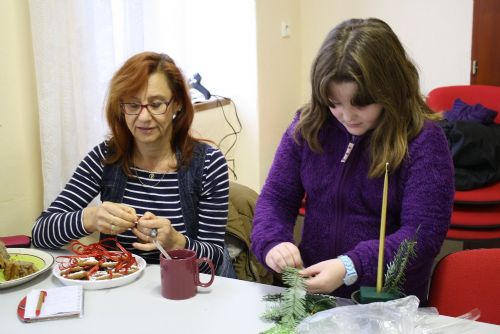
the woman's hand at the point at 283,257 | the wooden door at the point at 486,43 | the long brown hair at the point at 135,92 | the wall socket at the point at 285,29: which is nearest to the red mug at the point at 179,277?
the woman's hand at the point at 283,257

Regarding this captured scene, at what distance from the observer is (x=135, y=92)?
1540 millimetres

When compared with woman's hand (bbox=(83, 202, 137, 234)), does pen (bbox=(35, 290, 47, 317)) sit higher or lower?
lower

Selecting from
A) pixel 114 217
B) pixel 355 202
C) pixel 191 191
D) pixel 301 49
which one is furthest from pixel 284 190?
pixel 301 49

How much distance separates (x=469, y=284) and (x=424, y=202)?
214mm

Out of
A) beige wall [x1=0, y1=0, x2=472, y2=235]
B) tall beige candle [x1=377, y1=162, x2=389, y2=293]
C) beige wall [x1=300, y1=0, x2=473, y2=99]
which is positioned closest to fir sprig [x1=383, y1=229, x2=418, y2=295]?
tall beige candle [x1=377, y1=162, x2=389, y2=293]

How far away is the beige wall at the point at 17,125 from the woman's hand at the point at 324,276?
112cm

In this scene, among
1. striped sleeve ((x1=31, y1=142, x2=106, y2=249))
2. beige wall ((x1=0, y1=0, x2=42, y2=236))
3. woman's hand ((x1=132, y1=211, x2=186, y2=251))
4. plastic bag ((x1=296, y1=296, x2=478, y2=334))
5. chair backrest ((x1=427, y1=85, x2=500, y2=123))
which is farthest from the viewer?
chair backrest ((x1=427, y1=85, x2=500, y2=123))

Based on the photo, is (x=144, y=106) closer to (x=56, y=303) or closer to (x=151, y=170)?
(x=151, y=170)

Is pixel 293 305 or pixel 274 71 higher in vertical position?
pixel 274 71

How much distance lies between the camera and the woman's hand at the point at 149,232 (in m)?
1.36

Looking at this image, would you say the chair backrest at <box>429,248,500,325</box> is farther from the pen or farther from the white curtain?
the white curtain

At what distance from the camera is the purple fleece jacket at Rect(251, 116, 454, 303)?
46.7 inches

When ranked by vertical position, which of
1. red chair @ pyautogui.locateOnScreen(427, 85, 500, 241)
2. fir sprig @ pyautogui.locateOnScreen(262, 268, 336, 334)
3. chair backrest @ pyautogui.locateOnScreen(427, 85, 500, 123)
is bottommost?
red chair @ pyautogui.locateOnScreen(427, 85, 500, 241)

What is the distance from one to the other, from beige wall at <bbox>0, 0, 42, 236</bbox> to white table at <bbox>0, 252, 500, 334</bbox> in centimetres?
59
